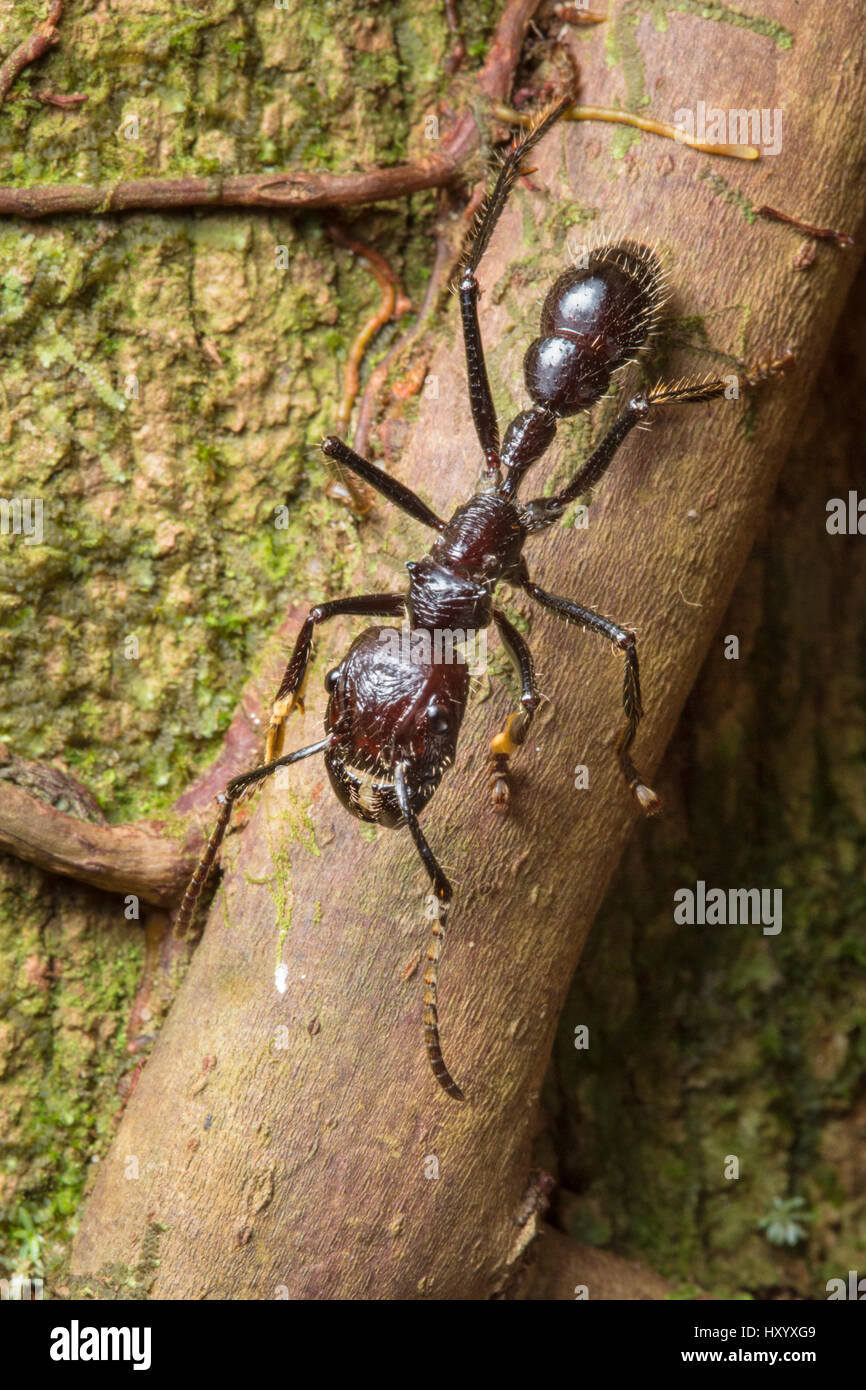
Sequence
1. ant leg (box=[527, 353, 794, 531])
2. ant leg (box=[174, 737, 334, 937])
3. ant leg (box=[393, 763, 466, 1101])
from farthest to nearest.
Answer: ant leg (box=[527, 353, 794, 531]), ant leg (box=[174, 737, 334, 937]), ant leg (box=[393, 763, 466, 1101])

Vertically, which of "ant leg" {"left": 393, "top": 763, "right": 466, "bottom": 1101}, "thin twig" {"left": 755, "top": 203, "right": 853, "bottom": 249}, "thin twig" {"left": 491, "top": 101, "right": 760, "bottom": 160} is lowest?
"ant leg" {"left": 393, "top": 763, "right": 466, "bottom": 1101}

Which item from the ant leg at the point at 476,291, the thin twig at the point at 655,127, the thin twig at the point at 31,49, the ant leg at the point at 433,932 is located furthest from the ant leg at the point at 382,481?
the thin twig at the point at 31,49

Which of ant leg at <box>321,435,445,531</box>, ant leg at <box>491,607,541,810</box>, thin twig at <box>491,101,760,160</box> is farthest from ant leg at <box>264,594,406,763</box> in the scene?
thin twig at <box>491,101,760,160</box>

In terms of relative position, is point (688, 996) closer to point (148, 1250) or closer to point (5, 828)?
point (148, 1250)

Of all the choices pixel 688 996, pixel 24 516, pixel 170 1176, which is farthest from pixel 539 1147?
pixel 24 516

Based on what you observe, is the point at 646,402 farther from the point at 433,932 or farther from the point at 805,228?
the point at 433,932

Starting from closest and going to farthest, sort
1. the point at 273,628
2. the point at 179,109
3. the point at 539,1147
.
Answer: the point at 179,109, the point at 273,628, the point at 539,1147

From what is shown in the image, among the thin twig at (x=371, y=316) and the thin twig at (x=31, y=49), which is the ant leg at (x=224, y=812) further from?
the thin twig at (x=31, y=49)

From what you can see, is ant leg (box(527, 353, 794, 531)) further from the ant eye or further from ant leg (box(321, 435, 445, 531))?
the ant eye
